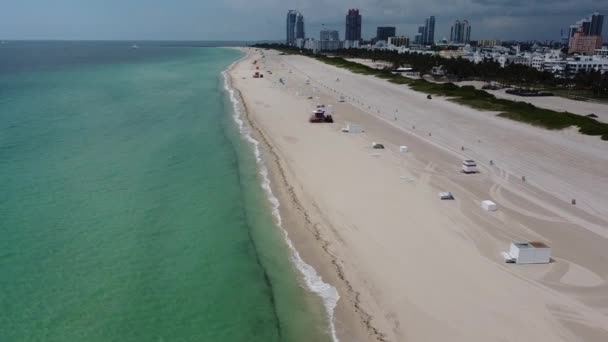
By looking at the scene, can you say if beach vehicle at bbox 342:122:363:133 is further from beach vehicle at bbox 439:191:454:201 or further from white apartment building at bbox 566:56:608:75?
white apartment building at bbox 566:56:608:75

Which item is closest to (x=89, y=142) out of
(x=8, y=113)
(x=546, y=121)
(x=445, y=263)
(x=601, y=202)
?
(x=8, y=113)

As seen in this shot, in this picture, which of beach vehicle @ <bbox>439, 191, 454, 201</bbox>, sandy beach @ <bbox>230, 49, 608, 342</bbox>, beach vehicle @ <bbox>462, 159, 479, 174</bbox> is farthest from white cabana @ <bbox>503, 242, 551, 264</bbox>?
beach vehicle @ <bbox>462, 159, 479, 174</bbox>

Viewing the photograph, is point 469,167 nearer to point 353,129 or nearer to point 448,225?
point 448,225

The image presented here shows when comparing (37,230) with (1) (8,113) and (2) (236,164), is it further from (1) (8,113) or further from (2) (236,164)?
(1) (8,113)

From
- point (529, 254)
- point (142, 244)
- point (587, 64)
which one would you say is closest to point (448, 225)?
point (529, 254)

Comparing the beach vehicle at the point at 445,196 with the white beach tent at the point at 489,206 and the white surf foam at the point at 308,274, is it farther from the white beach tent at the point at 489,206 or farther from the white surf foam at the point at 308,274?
the white surf foam at the point at 308,274
